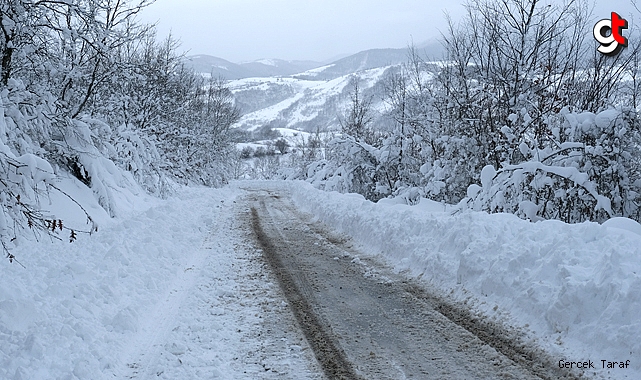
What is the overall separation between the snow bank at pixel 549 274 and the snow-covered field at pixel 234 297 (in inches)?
0.6

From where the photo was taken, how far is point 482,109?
46.5 ft

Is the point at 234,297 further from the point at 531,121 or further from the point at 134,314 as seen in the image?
the point at 531,121

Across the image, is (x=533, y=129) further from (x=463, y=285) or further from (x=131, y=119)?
(x=131, y=119)

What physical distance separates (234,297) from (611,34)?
12.8 meters

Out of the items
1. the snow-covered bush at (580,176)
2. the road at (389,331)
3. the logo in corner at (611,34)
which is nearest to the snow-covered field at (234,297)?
the road at (389,331)

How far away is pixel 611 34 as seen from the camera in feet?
41.9

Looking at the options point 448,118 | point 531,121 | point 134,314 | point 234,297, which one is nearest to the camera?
point 134,314

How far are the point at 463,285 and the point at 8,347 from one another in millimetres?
5915

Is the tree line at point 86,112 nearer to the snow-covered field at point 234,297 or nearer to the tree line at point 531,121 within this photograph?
the snow-covered field at point 234,297

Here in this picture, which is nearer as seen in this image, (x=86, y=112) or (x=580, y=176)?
(x=580, y=176)

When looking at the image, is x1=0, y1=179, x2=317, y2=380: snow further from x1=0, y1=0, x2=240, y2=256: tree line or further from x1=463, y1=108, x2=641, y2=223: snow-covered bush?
x1=463, y1=108, x2=641, y2=223: snow-covered bush

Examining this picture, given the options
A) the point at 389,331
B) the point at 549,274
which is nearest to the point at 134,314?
the point at 389,331

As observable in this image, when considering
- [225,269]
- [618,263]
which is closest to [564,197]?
[618,263]

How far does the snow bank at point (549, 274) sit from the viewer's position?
4.60 m
